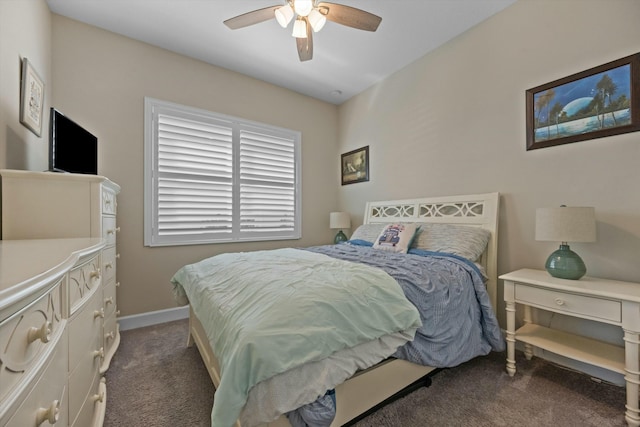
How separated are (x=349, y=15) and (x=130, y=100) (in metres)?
2.38

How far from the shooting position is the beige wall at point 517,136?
1.79 meters

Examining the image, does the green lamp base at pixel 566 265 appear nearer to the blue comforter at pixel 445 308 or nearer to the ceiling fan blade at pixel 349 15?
the blue comforter at pixel 445 308

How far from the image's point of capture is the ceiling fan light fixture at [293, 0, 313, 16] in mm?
1787

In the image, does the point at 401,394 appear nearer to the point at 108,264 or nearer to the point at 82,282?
the point at 82,282

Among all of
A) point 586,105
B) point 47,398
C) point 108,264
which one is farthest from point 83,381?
point 586,105

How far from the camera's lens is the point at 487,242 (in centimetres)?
231

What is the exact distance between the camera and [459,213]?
104 inches

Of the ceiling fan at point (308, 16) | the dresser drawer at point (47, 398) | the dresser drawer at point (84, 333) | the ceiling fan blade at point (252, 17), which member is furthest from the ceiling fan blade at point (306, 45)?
the dresser drawer at point (47, 398)

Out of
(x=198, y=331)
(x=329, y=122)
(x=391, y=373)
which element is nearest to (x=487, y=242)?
(x=391, y=373)

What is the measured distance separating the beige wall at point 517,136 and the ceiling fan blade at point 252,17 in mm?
1908

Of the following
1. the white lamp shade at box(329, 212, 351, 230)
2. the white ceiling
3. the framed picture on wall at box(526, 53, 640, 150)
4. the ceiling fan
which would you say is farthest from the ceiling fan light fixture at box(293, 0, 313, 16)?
the white lamp shade at box(329, 212, 351, 230)

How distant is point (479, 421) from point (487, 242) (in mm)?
1395

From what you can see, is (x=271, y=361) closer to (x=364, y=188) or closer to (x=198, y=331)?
(x=198, y=331)

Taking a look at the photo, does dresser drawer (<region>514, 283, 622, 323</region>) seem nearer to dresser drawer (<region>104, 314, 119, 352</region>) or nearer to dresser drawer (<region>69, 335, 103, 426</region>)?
dresser drawer (<region>69, 335, 103, 426</region>)
